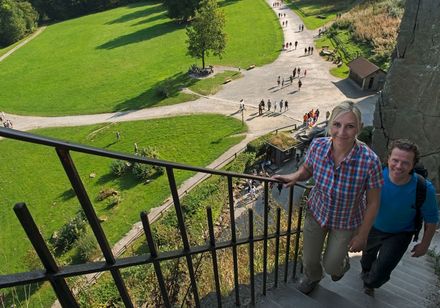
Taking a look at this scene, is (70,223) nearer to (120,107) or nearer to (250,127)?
(250,127)

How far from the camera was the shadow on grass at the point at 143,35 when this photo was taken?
47719 mm

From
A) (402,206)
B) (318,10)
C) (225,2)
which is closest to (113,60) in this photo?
(318,10)

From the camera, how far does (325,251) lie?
3984 mm

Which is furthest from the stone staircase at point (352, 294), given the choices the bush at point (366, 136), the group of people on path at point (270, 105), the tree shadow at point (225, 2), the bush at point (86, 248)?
the tree shadow at point (225, 2)

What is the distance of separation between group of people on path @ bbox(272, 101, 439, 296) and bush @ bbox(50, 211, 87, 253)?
13604 mm

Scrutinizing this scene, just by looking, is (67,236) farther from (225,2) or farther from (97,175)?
(225,2)

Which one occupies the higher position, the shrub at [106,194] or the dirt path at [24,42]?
the dirt path at [24,42]

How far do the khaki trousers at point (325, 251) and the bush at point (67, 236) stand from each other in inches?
544

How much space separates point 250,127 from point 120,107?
12182 mm

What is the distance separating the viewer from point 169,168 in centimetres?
246

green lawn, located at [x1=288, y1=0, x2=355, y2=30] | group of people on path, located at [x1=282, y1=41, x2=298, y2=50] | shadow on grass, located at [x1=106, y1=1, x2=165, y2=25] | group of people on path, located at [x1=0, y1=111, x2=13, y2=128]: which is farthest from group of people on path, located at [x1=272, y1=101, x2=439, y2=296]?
shadow on grass, located at [x1=106, y1=1, x2=165, y2=25]

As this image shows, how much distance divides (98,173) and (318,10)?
40660 mm

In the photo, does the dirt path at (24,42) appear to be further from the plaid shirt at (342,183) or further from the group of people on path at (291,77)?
the plaid shirt at (342,183)

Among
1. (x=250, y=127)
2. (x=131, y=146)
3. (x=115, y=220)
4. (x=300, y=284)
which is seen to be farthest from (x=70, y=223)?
(x=300, y=284)
